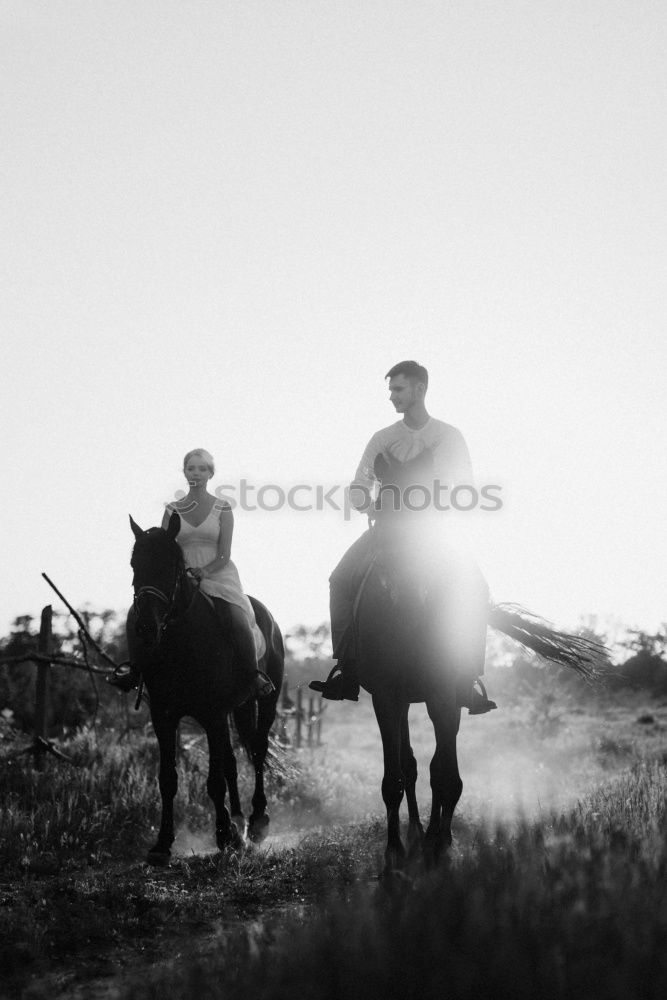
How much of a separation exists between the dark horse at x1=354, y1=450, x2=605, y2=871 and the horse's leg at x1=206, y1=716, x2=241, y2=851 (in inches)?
87.6

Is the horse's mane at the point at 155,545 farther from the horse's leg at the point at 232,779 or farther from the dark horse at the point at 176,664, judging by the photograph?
the horse's leg at the point at 232,779

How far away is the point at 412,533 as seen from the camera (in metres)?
7.20

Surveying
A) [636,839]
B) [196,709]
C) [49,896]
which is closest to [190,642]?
[196,709]

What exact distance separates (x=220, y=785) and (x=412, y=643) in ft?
10.0

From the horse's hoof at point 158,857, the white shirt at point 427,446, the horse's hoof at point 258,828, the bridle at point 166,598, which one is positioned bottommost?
the horse's hoof at point 258,828

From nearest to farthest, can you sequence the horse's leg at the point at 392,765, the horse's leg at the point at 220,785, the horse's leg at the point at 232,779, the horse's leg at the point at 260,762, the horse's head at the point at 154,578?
the horse's leg at the point at 392,765 < the horse's head at the point at 154,578 < the horse's leg at the point at 220,785 < the horse's leg at the point at 232,779 < the horse's leg at the point at 260,762

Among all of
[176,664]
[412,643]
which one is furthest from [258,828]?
[412,643]

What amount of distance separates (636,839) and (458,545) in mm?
2606

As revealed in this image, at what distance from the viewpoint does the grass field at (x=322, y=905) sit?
11.8ft

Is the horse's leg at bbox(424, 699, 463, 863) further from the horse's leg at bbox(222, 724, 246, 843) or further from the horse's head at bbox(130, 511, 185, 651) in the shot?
the horse's leg at bbox(222, 724, 246, 843)

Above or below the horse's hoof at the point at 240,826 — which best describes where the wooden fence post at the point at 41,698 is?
above

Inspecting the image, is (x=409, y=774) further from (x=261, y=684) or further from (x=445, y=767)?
(x=261, y=684)

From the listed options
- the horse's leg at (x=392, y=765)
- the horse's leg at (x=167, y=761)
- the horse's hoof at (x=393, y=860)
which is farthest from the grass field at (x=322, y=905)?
the horse's leg at (x=167, y=761)

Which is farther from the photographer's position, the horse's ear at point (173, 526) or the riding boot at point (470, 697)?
the horse's ear at point (173, 526)
